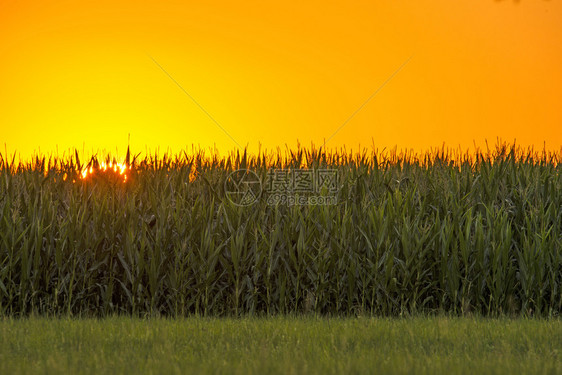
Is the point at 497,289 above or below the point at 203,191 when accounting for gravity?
below

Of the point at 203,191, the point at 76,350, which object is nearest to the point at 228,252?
the point at 203,191

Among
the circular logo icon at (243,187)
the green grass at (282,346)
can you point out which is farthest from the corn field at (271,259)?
the green grass at (282,346)

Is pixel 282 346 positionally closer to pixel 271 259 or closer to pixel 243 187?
pixel 271 259

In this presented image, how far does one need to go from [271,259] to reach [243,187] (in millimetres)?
2209

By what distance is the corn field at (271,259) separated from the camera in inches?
335

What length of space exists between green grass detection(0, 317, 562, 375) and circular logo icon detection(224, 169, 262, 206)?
7.97 feet

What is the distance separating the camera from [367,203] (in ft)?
31.2

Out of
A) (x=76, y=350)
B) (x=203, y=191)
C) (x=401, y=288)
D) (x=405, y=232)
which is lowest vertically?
(x=76, y=350)

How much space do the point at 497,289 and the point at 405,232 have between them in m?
1.44

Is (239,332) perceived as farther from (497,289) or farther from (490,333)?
(497,289)

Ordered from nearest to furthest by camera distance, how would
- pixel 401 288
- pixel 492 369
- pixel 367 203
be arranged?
pixel 492 369 < pixel 401 288 < pixel 367 203

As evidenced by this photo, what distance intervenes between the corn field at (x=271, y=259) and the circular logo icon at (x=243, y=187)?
0.19 metres

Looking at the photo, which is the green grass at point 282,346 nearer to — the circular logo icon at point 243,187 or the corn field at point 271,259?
the corn field at point 271,259

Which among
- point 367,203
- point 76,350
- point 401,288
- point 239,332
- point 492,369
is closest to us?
point 492,369
